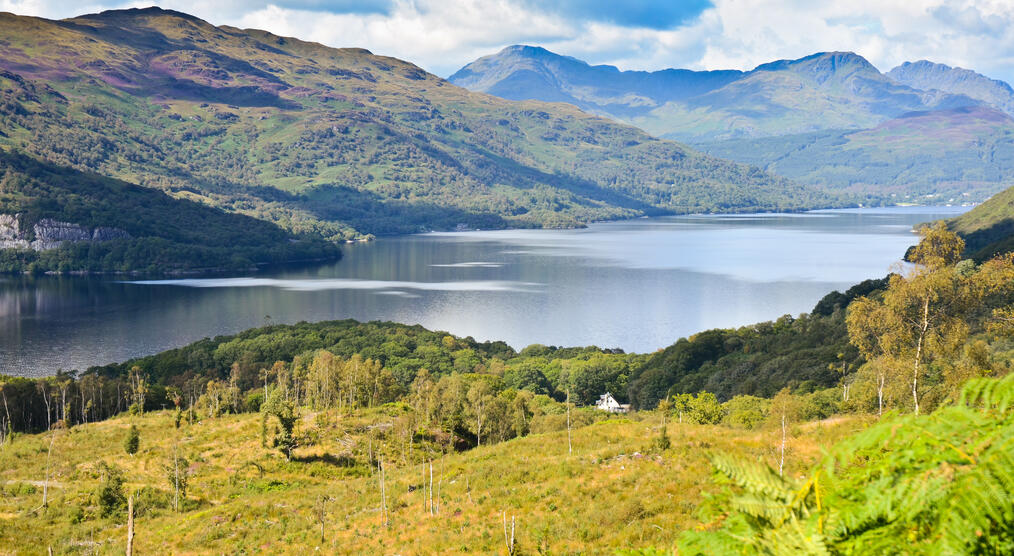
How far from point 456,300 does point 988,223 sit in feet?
394

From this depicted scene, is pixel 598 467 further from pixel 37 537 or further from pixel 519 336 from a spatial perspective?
pixel 519 336

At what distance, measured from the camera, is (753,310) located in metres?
115

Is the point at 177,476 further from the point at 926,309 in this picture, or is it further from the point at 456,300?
the point at 456,300

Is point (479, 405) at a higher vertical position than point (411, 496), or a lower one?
lower

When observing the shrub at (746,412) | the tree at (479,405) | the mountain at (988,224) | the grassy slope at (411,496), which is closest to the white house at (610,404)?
the tree at (479,405)

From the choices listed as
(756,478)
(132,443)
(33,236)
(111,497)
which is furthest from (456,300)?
(33,236)

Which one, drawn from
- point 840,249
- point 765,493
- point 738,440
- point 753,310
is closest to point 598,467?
point 738,440

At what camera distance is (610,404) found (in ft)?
227

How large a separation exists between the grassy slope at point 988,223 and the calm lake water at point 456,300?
17347 mm

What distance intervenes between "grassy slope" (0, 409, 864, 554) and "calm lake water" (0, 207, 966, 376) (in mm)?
58714

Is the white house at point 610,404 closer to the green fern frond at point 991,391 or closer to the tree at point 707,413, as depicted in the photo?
the tree at point 707,413

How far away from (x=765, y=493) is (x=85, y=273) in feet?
697

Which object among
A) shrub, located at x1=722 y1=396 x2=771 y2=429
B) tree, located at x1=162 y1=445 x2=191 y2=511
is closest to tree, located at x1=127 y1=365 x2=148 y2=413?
tree, located at x1=162 y1=445 x2=191 y2=511

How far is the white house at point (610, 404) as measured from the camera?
67312 millimetres
